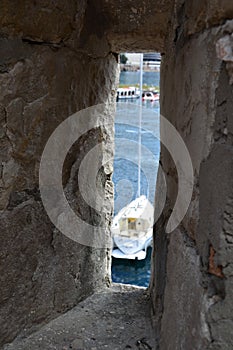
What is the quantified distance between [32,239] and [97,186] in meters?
0.33

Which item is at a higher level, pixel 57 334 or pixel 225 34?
pixel 225 34

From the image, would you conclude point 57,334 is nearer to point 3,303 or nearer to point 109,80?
point 3,303

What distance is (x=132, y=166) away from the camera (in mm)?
9352

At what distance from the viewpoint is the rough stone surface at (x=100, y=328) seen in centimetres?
106

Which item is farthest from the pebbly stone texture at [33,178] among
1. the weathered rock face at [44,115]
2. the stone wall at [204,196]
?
the stone wall at [204,196]

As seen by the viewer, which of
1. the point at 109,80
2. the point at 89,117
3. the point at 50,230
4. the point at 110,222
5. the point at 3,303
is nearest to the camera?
the point at 3,303

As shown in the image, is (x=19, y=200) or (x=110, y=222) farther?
(x=110, y=222)

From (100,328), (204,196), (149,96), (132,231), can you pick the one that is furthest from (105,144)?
(149,96)

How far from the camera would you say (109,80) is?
51.7 inches

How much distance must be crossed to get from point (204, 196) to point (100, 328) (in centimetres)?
61

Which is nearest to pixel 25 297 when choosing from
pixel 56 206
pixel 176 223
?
pixel 56 206

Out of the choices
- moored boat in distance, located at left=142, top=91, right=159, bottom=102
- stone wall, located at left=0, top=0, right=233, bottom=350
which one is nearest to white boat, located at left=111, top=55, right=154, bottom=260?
stone wall, located at left=0, top=0, right=233, bottom=350

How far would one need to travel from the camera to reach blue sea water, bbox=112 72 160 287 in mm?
6152

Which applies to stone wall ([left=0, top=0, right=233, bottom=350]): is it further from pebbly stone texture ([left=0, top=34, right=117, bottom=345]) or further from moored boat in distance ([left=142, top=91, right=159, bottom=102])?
moored boat in distance ([left=142, top=91, right=159, bottom=102])
